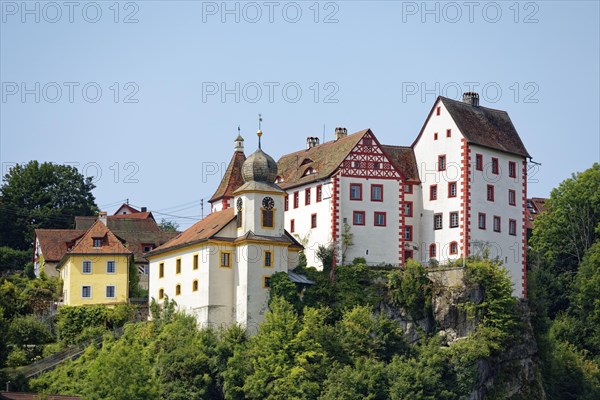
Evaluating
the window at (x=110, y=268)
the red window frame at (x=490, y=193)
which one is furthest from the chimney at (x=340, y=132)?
the window at (x=110, y=268)

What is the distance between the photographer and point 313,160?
10562 cm

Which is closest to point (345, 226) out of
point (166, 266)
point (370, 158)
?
point (370, 158)

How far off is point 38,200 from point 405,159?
130 feet

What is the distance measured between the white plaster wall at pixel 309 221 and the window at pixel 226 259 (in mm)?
5897

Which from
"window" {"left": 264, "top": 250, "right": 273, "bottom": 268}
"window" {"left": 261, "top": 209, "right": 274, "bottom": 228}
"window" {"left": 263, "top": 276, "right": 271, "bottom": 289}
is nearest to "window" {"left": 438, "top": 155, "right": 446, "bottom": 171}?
"window" {"left": 261, "top": 209, "right": 274, "bottom": 228}

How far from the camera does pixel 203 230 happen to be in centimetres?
10131

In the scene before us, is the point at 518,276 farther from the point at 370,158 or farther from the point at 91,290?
the point at 91,290

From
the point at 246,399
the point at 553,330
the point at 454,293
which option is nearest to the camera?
the point at 246,399

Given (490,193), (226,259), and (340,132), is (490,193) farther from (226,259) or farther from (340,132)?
(226,259)

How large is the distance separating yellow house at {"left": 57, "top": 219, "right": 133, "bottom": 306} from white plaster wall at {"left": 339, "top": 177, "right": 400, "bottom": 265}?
1531 cm

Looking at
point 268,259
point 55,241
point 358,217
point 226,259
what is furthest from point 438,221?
point 55,241

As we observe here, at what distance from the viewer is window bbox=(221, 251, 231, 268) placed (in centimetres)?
9775

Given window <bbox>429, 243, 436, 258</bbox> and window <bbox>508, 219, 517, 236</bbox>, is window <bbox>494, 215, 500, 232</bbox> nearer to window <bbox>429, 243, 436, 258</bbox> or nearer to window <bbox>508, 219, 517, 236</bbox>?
window <bbox>508, 219, 517, 236</bbox>

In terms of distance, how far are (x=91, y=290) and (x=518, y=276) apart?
26.7 meters
